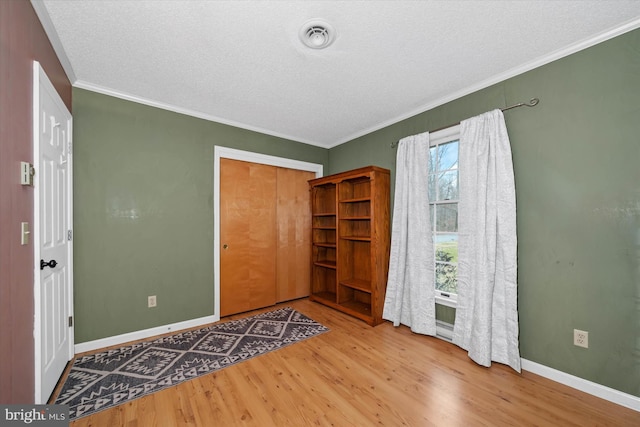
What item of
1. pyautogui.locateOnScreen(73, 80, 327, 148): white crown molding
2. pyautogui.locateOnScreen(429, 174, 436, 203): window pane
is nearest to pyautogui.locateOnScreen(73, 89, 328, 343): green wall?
pyautogui.locateOnScreen(73, 80, 327, 148): white crown molding

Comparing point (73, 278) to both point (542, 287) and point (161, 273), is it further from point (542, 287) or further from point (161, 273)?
point (542, 287)

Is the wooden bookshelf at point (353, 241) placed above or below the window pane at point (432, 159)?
below

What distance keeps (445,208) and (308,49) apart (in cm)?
208

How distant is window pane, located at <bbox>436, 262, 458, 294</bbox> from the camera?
2.61 m

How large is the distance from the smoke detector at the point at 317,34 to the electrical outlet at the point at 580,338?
2.82 metres

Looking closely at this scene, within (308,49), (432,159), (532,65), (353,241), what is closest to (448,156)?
(432,159)

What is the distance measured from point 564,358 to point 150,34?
12.8 ft

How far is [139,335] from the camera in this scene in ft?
8.42

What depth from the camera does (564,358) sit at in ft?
6.15

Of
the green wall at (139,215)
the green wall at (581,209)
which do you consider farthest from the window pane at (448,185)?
the green wall at (139,215)

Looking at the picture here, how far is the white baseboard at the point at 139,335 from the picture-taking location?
232 centimetres

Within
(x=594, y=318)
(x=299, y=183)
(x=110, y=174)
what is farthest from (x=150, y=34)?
(x=594, y=318)

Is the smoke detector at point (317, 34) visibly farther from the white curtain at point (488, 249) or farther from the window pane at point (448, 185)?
the window pane at point (448, 185)

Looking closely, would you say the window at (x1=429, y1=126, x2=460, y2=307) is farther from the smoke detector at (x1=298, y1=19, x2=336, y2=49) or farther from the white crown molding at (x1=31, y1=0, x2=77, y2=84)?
the white crown molding at (x1=31, y1=0, x2=77, y2=84)
